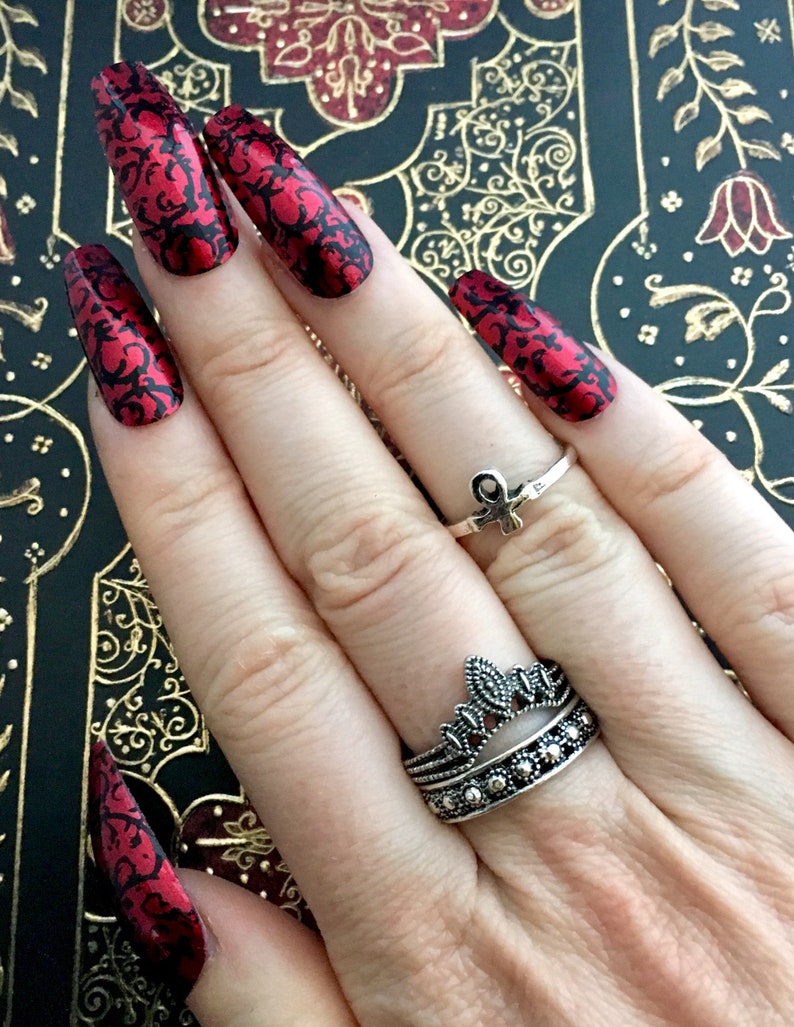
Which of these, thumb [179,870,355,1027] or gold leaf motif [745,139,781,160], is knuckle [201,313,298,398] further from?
gold leaf motif [745,139,781,160]

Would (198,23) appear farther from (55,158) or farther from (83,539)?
(83,539)

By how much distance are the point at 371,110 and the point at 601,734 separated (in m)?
0.66

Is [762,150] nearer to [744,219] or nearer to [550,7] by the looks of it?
[744,219]

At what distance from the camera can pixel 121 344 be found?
71cm

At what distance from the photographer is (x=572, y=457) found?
0.73 metres

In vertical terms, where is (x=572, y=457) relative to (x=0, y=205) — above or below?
below

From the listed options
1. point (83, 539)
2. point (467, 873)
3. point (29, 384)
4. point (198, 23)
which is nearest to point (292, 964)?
point (467, 873)

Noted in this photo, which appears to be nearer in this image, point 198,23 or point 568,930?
point 568,930

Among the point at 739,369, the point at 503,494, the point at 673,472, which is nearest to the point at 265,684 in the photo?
the point at 503,494

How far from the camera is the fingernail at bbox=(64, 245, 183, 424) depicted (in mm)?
708

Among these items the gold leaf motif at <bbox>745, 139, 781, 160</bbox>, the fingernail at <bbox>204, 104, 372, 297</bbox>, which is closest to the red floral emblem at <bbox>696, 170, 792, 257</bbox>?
the gold leaf motif at <bbox>745, 139, 781, 160</bbox>

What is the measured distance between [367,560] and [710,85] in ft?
2.05

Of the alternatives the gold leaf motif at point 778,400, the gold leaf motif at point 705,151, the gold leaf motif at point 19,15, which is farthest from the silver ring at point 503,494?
the gold leaf motif at point 19,15

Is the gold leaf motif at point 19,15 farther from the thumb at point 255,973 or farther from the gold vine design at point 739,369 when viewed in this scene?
the thumb at point 255,973
